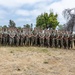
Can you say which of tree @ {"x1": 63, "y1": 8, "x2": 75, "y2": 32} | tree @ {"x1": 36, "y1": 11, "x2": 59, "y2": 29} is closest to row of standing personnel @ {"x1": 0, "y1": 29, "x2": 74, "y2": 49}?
tree @ {"x1": 63, "y1": 8, "x2": 75, "y2": 32}

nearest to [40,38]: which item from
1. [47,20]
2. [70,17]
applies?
[70,17]

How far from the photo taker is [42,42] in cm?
1995

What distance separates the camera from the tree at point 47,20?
38.2 m

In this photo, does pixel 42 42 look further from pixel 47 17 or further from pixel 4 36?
pixel 47 17

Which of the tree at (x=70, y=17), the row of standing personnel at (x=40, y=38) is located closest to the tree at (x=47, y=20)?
Result: the tree at (x=70, y=17)

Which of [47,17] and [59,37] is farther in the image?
[47,17]

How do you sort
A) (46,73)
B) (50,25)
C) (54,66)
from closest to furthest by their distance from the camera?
1. (46,73)
2. (54,66)
3. (50,25)

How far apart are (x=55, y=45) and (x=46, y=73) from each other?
10.6 m

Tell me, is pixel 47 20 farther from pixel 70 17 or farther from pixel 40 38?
pixel 40 38

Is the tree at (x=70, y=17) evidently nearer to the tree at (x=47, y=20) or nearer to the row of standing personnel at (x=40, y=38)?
the row of standing personnel at (x=40, y=38)

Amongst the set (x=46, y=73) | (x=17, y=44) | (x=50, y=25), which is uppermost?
(x=50, y=25)

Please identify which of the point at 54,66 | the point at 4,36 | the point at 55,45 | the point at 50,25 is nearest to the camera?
the point at 54,66

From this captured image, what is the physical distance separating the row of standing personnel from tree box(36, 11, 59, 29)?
17.4 m

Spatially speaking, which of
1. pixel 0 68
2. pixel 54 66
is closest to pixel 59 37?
pixel 54 66
